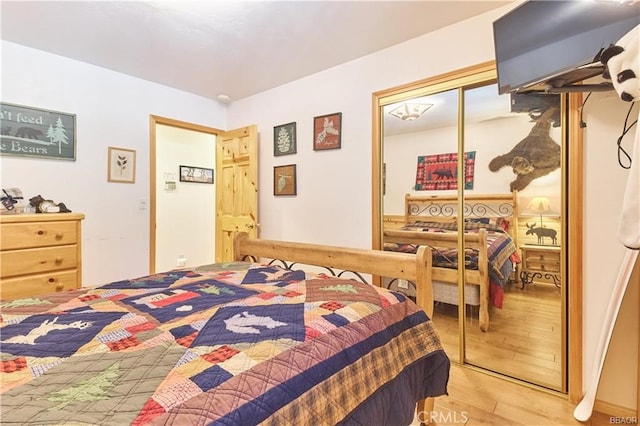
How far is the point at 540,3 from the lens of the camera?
149 cm

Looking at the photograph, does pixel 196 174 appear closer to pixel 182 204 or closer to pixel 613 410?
pixel 182 204

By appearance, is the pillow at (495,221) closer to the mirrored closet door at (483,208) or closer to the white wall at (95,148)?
the mirrored closet door at (483,208)

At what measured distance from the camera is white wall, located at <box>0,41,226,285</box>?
263 centimetres

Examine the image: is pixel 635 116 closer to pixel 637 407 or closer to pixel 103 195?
pixel 637 407

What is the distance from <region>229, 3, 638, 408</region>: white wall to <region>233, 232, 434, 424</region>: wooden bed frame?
939 mm

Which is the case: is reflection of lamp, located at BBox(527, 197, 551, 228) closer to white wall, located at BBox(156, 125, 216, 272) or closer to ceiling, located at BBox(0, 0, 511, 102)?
ceiling, located at BBox(0, 0, 511, 102)

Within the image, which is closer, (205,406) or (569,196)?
(205,406)

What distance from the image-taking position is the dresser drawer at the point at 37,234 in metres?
2.15

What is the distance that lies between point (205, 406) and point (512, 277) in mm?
2258

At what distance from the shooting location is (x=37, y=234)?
2.27 meters

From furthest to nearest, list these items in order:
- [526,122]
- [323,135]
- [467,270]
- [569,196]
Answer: [323,135] → [467,270] → [526,122] → [569,196]

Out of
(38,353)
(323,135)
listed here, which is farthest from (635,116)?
(38,353)

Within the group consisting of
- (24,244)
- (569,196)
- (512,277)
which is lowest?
(512,277)

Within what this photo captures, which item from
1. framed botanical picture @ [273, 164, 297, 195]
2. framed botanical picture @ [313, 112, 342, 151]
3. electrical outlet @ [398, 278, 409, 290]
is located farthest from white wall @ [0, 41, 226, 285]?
electrical outlet @ [398, 278, 409, 290]
